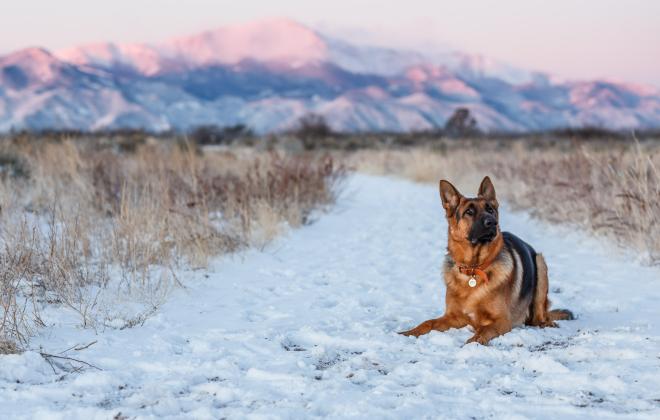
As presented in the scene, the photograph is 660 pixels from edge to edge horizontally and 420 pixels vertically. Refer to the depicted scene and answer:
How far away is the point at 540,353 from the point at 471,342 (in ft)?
1.44

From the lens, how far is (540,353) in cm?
397

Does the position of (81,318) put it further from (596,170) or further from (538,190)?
(538,190)

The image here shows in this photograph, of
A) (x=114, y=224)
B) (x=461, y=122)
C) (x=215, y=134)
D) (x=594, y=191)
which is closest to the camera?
(x=114, y=224)

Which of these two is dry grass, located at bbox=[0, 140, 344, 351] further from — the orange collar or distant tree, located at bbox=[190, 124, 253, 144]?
distant tree, located at bbox=[190, 124, 253, 144]

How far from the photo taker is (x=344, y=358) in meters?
3.95

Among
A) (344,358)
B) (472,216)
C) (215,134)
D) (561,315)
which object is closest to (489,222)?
(472,216)

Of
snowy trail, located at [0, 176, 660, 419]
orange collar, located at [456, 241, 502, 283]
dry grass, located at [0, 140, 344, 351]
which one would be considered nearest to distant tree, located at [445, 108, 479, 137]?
dry grass, located at [0, 140, 344, 351]

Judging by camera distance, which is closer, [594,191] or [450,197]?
[450,197]

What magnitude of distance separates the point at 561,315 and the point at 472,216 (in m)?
1.22

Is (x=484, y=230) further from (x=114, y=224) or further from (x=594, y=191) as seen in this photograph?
(x=594, y=191)

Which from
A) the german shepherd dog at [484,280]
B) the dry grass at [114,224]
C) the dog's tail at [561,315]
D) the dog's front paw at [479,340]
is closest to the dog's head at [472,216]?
the german shepherd dog at [484,280]

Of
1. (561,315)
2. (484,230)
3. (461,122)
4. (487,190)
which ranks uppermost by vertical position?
(487,190)

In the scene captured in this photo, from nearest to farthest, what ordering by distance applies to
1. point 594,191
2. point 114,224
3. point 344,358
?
point 344,358 < point 114,224 < point 594,191

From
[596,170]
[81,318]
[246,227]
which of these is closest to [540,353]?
[81,318]
